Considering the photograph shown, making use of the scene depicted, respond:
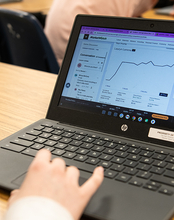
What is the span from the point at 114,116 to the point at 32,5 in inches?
105

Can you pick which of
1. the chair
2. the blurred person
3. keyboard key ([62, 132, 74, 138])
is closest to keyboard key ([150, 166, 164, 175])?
keyboard key ([62, 132, 74, 138])

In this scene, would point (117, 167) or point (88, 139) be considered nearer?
point (117, 167)

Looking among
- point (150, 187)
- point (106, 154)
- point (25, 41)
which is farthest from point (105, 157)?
point (25, 41)

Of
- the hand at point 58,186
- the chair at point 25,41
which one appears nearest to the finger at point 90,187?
the hand at point 58,186

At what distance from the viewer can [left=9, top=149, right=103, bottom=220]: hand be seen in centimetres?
40

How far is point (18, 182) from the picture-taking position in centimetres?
50

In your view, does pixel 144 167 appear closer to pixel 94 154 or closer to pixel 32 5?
pixel 94 154

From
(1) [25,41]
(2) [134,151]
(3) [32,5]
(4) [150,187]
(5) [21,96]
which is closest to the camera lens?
(4) [150,187]

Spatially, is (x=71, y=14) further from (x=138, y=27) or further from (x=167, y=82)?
(x=167, y=82)

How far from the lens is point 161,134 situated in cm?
61

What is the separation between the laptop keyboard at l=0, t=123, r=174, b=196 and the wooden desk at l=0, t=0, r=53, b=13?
2352mm

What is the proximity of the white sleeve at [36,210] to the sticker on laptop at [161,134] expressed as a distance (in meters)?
0.30

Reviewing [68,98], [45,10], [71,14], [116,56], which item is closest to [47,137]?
[68,98]

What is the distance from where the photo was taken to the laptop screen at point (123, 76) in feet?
2.10
